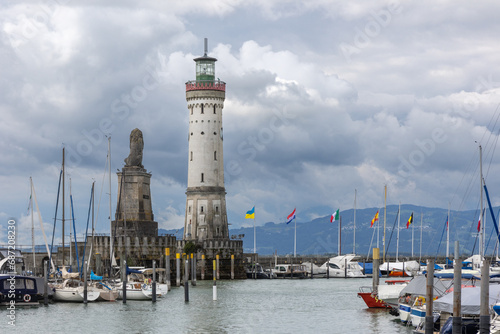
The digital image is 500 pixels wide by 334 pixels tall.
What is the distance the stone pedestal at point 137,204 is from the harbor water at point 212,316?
24.7 m

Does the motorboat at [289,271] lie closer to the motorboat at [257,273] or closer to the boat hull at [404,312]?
the motorboat at [257,273]

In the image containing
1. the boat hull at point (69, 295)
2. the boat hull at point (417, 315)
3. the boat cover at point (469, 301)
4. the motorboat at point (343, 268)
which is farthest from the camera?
the motorboat at point (343, 268)

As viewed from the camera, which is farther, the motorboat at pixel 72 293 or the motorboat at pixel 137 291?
the motorboat at pixel 137 291

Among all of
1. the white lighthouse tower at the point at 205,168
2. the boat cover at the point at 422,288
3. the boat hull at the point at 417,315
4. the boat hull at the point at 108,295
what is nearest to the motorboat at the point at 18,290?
the boat hull at the point at 108,295

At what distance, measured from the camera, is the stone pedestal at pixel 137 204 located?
100188 millimetres

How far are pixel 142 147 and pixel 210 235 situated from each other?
18.3 metres

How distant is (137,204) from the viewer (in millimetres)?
100938

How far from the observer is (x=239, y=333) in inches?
1953

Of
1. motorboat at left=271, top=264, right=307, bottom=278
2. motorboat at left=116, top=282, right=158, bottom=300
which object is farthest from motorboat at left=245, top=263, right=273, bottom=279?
motorboat at left=116, top=282, right=158, bottom=300

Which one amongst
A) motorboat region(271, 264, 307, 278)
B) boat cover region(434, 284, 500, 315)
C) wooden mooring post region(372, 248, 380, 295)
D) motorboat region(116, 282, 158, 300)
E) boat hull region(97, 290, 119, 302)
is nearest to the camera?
boat cover region(434, 284, 500, 315)

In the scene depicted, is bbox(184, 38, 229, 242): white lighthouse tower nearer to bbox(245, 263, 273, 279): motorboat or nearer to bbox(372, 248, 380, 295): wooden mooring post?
bbox(245, 263, 273, 279): motorboat

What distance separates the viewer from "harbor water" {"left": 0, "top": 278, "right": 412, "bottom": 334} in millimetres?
51188

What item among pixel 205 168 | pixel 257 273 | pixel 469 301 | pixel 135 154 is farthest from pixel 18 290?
pixel 257 273

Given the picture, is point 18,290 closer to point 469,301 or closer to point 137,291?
point 137,291
